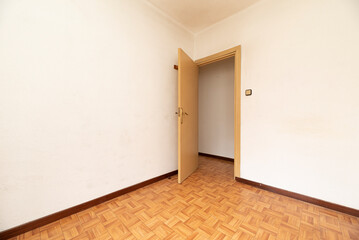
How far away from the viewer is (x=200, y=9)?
7.23 feet

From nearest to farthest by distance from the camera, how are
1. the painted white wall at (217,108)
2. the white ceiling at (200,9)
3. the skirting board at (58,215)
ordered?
1. the skirting board at (58,215)
2. the white ceiling at (200,9)
3. the painted white wall at (217,108)

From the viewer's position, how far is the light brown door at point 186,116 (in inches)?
84.8

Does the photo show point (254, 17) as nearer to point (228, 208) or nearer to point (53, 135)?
point (228, 208)

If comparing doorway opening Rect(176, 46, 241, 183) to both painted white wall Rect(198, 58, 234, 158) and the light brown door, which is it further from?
painted white wall Rect(198, 58, 234, 158)

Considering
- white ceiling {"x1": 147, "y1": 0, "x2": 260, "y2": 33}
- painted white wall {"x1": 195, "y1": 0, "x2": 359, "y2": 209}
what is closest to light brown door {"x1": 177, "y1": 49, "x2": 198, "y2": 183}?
white ceiling {"x1": 147, "y1": 0, "x2": 260, "y2": 33}

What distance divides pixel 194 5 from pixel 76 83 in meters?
1.97

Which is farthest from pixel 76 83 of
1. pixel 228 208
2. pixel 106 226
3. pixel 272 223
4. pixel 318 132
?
pixel 318 132

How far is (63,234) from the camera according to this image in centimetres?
122

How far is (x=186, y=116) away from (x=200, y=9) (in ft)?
5.50

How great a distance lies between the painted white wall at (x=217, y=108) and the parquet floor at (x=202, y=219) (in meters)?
1.58

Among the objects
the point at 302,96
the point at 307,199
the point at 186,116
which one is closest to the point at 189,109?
the point at 186,116

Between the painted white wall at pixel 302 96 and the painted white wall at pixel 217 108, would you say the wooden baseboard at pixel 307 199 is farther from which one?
the painted white wall at pixel 217 108

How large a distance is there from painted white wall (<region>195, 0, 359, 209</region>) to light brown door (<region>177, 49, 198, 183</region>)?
840 millimetres

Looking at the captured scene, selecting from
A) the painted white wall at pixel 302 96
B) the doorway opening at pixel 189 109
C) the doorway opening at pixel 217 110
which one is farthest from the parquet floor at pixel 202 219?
the doorway opening at pixel 217 110
